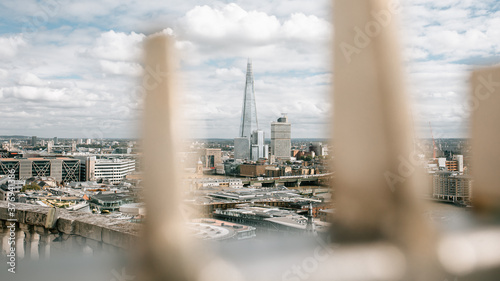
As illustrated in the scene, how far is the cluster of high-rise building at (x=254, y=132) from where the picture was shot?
3.17 metres

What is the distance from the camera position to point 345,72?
128 cm

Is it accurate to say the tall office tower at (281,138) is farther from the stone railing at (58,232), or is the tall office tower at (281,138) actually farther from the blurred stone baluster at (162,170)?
the blurred stone baluster at (162,170)

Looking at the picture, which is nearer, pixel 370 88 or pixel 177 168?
pixel 177 168

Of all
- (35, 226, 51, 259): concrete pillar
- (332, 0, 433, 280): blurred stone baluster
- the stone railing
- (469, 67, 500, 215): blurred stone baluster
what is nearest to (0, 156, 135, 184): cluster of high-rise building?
the stone railing

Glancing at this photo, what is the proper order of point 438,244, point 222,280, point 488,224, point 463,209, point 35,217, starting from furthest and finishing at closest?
A: point 463,209
point 35,217
point 488,224
point 438,244
point 222,280

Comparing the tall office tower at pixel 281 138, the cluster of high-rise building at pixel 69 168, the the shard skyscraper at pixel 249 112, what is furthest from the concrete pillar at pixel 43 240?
the cluster of high-rise building at pixel 69 168

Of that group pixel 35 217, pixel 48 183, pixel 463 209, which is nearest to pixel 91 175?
pixel 48 183

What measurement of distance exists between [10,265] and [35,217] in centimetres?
42

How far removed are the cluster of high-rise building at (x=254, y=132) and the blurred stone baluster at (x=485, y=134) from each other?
1.29m

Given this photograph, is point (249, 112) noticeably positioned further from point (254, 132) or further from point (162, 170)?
point (162, 170)

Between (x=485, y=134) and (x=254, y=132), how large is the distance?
311cm

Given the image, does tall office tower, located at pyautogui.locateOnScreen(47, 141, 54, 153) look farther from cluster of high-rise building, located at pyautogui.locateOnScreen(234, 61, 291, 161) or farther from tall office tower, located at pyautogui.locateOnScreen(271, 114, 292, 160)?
tall office tower, located at pyautogui.locateOnScreen(271, 114, 292, 160)

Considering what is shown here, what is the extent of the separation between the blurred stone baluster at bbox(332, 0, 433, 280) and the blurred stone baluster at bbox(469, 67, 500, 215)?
1.05 m

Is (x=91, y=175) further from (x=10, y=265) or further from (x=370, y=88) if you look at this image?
(x=370, y=88)
